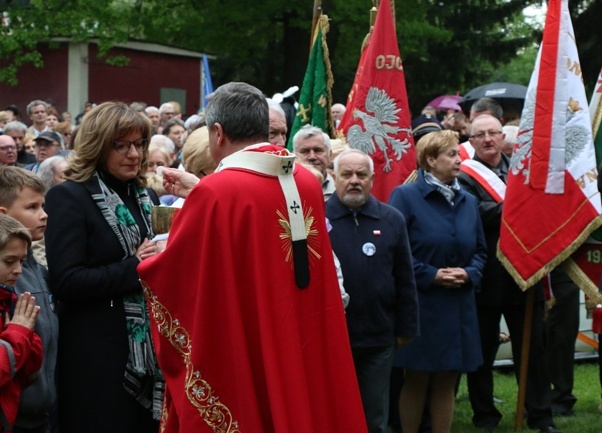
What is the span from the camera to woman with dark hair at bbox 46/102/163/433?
15.9ft

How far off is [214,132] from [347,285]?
252 centimetres

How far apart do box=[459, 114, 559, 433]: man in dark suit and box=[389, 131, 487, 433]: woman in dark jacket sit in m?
0.66

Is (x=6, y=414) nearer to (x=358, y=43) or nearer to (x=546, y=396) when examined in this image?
(x=546, y=396)

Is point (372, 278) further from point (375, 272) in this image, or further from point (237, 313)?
point (237, 313)

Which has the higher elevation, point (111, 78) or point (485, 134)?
point (111, 78)

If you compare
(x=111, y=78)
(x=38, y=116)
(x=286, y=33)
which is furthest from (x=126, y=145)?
(x=111, y=78)

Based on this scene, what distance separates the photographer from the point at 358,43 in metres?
27.0

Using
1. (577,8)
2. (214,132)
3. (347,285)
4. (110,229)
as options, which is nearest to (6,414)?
(110,229)

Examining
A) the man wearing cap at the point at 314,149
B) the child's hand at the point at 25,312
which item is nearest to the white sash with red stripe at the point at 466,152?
the man wearing cap at the point at 314,149

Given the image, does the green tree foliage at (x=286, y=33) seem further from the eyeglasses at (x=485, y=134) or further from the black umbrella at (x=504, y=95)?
the eyeglasses at (x=485, y=134)

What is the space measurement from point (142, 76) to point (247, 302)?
26319 mm

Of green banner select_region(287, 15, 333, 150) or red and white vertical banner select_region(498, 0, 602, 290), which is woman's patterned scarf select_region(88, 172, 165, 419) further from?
green banner select_region(287, 15, 333, 150)

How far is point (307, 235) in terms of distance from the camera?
4.45 meters

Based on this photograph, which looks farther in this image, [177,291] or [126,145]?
[126,145]
